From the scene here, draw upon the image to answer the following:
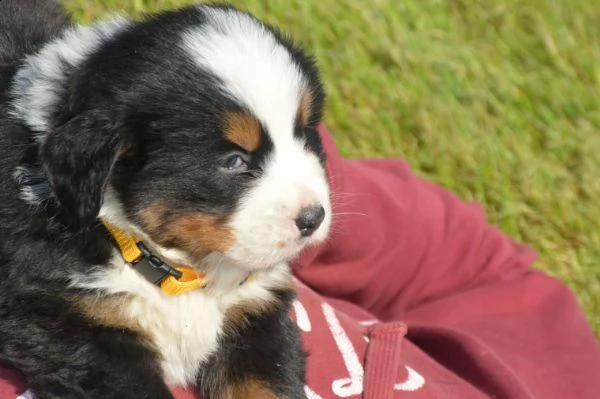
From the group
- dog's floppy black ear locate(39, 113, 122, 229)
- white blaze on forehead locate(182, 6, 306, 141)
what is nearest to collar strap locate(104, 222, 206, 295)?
dog's floppy black ear locate(39, 113, 122, 229)

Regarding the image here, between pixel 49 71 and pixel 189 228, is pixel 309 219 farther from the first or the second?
pixel 49 71

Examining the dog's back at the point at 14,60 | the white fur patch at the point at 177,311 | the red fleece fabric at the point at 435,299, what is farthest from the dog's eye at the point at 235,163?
the red fleece fabric at the point at 435,299

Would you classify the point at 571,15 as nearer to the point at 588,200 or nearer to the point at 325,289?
the point at 588,200

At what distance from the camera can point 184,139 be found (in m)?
2.44

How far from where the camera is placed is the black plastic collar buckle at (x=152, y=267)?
8.37 ft

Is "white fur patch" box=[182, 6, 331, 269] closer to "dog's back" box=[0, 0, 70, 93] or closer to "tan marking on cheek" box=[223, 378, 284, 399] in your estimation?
"tan marking on cheek" box=[223, 378, 284, 399]

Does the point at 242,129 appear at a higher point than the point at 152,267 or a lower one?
higher

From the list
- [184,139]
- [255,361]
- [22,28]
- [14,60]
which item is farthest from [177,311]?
[22,28]

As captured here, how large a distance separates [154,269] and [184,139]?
1.24 ft

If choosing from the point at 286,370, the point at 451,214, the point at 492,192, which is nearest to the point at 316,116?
the point at 286,370

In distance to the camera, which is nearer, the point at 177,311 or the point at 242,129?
the point at 242,129

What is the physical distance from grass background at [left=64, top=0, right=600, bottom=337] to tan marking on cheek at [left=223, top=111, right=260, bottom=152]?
2.70 metres

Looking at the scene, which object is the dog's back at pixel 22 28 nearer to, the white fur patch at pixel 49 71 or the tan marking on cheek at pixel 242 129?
the white fur patch at pixel 49 71

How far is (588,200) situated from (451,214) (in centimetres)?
157
